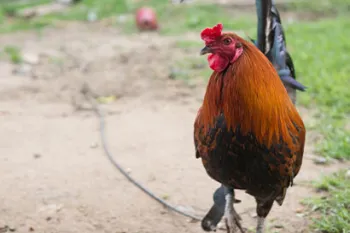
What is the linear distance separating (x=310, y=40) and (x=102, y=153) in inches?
180

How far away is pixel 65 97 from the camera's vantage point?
6391mm

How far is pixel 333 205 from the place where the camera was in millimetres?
3670

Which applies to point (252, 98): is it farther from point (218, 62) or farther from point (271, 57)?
point (271, 57)

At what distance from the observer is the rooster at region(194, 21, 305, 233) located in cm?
259

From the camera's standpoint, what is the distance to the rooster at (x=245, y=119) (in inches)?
102

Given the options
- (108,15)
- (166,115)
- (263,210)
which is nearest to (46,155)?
(166,115)

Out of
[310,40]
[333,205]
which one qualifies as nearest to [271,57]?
[333,205]

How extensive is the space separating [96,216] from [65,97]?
3011 millimetres

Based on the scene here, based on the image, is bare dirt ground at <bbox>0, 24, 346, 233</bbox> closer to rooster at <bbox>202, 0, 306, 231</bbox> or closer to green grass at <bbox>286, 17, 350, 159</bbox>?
green grass at <bbox>286, 17, 350, 159</bbox>

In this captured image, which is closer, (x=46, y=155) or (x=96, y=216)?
(x=96, y=216)

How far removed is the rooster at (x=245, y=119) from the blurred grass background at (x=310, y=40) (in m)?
1.00

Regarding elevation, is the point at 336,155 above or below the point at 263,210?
below

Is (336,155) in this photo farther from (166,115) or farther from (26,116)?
(26,116)

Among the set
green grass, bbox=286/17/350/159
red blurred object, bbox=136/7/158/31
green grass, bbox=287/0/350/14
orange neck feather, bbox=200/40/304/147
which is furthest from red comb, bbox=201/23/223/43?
green grass, bbox=287/0/350/14
